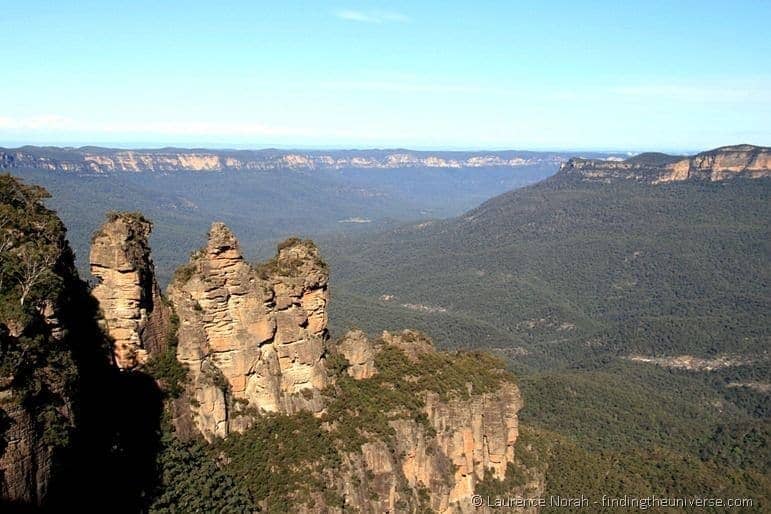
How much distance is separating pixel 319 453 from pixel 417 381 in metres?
8.38

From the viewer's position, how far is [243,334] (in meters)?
32.6

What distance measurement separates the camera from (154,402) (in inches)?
1167

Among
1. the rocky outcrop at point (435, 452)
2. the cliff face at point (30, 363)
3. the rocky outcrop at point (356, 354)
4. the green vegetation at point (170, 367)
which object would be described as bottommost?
the rocky outcrop at point (435, 452)

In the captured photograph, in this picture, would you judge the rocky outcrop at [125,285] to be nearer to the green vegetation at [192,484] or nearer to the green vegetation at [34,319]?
the green vegetation at [34,319]

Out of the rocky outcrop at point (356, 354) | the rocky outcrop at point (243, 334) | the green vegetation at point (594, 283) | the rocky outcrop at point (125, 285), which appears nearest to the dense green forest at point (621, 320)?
the green vegetation at point (594, 283)

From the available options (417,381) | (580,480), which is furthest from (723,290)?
(417,381)

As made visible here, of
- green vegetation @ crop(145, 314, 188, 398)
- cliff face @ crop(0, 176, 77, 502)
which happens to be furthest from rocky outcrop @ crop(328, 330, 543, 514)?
cliff face @ crop(0, 176, 77, 502)

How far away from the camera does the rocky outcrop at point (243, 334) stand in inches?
1236

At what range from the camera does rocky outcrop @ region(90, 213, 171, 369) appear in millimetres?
29125

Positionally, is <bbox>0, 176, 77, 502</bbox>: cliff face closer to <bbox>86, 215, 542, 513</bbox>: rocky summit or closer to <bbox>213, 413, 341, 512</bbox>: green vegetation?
<bbox>86, 215, 542, 513</bbox>: rocky summit

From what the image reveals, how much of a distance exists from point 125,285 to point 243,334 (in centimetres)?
585

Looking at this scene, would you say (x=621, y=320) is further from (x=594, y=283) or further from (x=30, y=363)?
(x=30, y=363)

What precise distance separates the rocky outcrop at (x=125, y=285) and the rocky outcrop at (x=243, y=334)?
5.98 feet

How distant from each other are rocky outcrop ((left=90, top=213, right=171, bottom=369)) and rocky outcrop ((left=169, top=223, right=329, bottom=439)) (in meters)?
1.82
